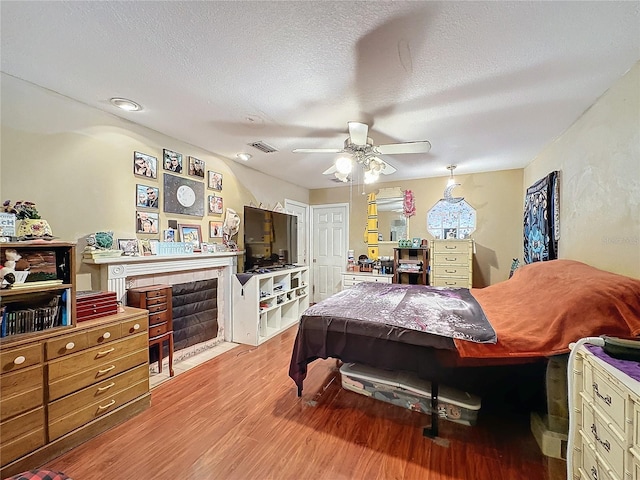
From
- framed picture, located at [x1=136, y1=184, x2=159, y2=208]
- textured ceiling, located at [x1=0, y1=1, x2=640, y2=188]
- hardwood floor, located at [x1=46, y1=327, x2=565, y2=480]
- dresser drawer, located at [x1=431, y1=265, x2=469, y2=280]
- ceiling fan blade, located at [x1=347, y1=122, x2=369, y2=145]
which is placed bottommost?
hardwood floor, located at [x1=46, y1=327, x2=565, y2=480]

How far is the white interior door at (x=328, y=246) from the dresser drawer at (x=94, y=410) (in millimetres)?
3703

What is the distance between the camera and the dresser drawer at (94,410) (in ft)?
5.33

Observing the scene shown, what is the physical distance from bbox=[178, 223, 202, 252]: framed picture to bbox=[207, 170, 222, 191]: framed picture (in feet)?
1.81

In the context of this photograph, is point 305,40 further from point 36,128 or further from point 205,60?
point 36,128

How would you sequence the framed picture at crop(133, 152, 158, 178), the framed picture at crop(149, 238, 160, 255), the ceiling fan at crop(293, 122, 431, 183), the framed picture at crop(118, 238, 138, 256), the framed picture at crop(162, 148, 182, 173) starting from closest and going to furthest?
the ceiling fan at crop(293, 122, 431, 183) → the framed picture at crop(118, 238, 138, 256) → the framed picture at crop(133, 152, 158, 178) → the framed picture at crop(149, 238, 160, 255) → the framed picture at crop(162, 148, 182, 173)

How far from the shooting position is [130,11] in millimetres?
1276

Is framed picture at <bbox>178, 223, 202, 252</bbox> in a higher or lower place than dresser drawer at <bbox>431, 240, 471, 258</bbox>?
higher

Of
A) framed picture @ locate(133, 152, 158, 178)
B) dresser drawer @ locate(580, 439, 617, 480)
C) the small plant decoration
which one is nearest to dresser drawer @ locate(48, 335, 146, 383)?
the small plant decoration

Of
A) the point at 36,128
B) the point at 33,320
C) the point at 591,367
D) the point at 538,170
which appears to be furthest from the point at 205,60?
the point at 538,170

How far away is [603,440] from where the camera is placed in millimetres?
1100

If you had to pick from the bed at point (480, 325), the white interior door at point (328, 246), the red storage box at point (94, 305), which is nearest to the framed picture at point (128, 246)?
the red storage box at point (94, 305)

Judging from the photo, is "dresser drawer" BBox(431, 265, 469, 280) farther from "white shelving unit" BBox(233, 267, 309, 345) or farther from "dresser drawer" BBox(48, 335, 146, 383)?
"dresser drawer" BBox(48, 335, 146, 383)

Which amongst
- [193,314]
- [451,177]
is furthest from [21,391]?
[451,177]

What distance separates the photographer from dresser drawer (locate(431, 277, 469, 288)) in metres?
3.89
